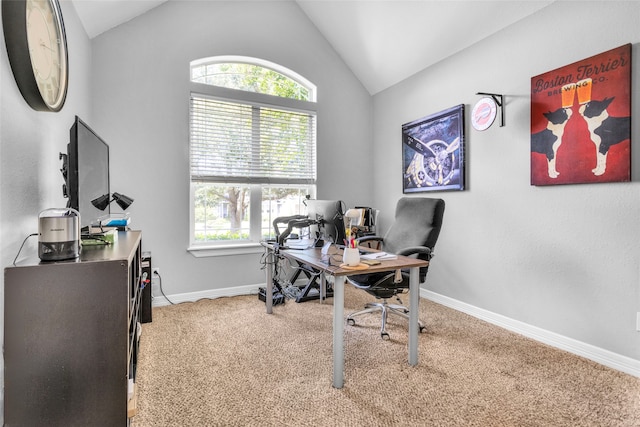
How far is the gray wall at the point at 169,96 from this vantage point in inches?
121

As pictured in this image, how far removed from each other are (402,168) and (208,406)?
3077 millimetres

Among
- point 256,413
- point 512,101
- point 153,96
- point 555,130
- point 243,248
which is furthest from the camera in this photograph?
point 243,248

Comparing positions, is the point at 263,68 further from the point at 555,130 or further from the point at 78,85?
the point at 555,130

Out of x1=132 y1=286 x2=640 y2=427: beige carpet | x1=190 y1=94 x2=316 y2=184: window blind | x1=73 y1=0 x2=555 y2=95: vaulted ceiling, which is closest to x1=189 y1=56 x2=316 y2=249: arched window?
x1=190 y1=94 x2=316 y2=184: window blind

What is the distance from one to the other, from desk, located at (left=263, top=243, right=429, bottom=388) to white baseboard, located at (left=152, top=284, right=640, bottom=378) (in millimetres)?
1115

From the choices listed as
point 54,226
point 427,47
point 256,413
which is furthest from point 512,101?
point 54,226

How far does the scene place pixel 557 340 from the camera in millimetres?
2379

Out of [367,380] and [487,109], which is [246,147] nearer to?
[487,109]

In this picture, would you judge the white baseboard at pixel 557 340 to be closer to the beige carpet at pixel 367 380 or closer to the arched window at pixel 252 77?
the beige carpet at pixel 367 380

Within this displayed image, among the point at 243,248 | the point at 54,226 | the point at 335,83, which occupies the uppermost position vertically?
the point at 335,83

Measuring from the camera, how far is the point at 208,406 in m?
1.69

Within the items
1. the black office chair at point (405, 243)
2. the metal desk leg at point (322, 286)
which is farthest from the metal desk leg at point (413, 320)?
the metal desk leg at point (322, 286)

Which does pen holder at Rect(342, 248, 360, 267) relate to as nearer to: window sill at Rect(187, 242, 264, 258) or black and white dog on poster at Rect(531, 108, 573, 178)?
black and white dog on poster at Rect(531, 108, 573, 178)

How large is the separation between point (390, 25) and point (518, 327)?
3079mm
